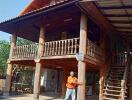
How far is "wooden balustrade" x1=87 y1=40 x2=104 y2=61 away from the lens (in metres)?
11.5

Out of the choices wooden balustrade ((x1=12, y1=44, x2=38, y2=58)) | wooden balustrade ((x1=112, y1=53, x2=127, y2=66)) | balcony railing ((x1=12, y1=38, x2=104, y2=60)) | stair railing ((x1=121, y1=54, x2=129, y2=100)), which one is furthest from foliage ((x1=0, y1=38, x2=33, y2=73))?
stair railing ((x1=121, y1=54, x2=129, y2=100))

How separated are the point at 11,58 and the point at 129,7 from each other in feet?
28.4

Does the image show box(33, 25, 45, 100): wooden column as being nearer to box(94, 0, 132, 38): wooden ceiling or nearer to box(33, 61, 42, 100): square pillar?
box(33, 61, 42, 100): square pillar

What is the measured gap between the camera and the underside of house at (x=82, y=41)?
10.6 m

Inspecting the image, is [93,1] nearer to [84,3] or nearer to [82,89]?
[84,3]

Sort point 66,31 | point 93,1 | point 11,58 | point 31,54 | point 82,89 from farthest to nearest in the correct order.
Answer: point 66,31, point 11,58, point 31,54, point 82,89, point 93,1

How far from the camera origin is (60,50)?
1253 centimetres

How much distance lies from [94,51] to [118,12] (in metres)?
2.62

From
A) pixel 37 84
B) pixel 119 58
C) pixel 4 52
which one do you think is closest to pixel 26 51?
pixel 37 84

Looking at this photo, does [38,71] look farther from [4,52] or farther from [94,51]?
[4,52]

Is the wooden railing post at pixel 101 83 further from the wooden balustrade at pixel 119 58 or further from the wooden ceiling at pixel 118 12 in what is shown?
the wooden ceiling at pixel 118 12

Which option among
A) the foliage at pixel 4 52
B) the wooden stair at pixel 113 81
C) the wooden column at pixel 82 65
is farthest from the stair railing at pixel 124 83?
the foliage at pixel 4 52

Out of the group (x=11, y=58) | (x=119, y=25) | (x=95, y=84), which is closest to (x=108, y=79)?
(x=119, y=25)

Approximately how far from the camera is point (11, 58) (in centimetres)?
1510
